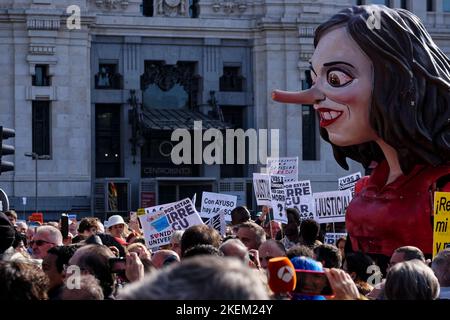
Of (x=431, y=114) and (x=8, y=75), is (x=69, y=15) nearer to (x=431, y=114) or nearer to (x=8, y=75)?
(x=8, y=75)

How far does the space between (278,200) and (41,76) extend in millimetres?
23007

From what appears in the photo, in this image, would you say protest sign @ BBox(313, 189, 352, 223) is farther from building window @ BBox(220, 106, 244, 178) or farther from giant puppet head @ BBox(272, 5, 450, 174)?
building window @ BBox(220, 106, 244, 178)

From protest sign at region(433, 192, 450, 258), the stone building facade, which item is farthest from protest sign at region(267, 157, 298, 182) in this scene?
the stone building facade

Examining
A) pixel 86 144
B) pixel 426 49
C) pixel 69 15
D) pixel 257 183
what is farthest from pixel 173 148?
pixel 426 49

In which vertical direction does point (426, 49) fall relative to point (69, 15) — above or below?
below

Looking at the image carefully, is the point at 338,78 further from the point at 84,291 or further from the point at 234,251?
the point at 84,291

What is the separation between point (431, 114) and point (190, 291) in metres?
8.03

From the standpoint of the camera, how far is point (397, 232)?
11.3 metres

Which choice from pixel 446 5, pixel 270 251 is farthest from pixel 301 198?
pixel 446 5

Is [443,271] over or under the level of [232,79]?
under

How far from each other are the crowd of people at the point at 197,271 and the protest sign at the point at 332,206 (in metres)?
6.29

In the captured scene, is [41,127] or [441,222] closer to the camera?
[441,222]

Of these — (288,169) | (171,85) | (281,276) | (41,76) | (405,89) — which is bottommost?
(281,276)

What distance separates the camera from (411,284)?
627cm
